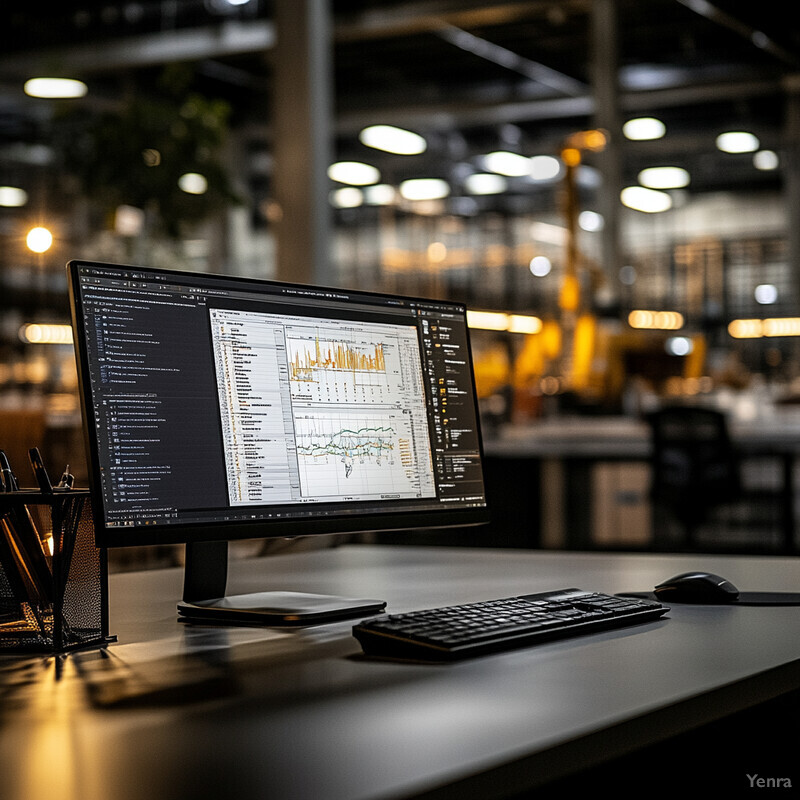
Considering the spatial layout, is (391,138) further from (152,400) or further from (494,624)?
(494,624)

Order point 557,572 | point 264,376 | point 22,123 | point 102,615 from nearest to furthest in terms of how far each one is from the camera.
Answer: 1. point 102,615
2. point 264,376
3. point 557,572
4. point 22,123

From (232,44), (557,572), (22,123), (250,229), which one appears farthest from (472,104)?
(557,572)

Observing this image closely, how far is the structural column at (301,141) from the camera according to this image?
18.8ft

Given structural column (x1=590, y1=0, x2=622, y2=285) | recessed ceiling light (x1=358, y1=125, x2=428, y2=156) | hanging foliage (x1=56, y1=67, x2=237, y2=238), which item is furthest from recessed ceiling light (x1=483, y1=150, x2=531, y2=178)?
hanging foliage (x1=56, y1=67, x2=237, y2=238)

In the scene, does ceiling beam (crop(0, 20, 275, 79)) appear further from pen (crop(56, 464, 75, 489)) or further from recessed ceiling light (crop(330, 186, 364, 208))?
pen (crop(56, 464, 75, 489))

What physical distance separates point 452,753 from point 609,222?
9.83m

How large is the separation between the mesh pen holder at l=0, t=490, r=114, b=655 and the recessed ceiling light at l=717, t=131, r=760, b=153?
44.3 feet

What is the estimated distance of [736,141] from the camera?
14.1 m

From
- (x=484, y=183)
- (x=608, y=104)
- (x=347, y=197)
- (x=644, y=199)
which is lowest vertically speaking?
(x=608, y=104)

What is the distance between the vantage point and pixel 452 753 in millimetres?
884

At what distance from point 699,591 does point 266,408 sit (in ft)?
2.09

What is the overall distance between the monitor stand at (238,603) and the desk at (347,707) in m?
0.04

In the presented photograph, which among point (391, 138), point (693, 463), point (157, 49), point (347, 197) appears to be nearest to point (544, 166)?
point (347, 197)

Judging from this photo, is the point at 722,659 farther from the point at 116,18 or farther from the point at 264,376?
the point at 116,18
